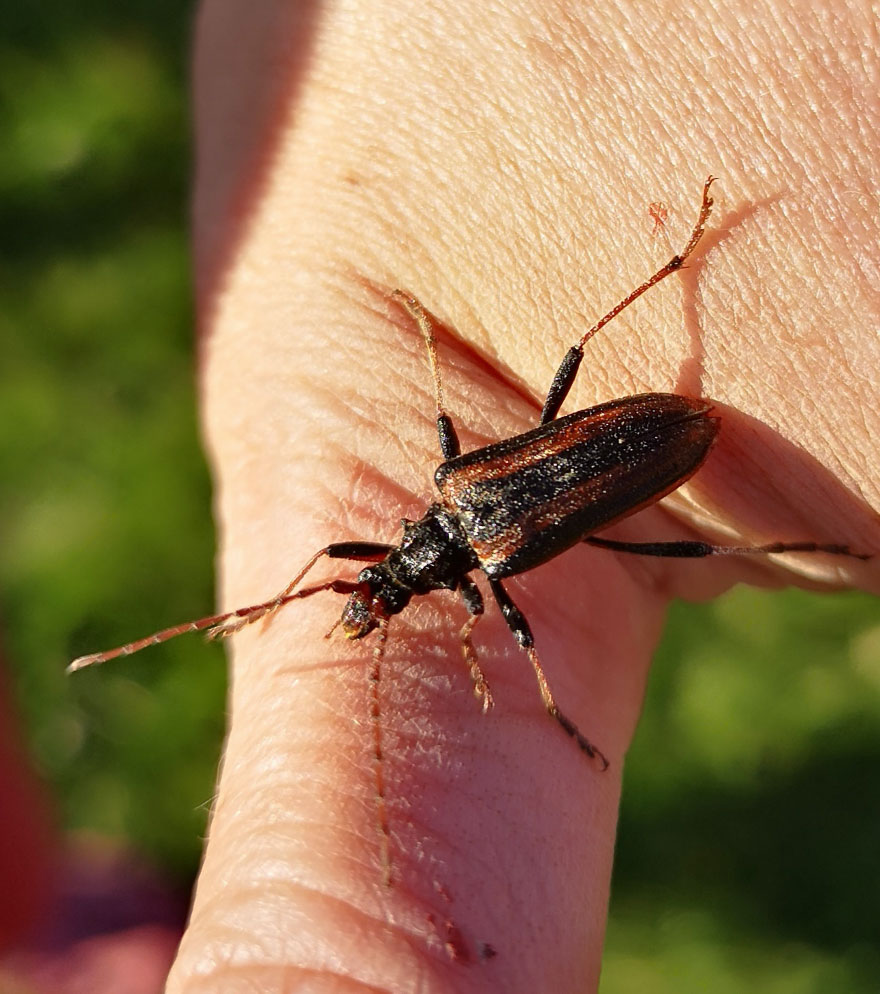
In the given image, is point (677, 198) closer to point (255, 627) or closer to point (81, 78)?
point (255, 627)

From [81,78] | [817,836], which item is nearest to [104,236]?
[81,78]

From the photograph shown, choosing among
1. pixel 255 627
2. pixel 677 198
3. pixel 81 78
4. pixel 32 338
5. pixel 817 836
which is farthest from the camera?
pixel 81 78

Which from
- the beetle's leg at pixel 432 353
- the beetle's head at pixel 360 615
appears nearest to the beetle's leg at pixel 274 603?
the beetle's head at pixel 360 615

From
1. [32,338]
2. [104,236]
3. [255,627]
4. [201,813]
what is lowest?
[201,813]

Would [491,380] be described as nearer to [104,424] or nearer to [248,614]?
[248,614]

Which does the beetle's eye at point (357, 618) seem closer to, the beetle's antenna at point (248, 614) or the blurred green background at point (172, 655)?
the beetle's antenna at point (248, 614)

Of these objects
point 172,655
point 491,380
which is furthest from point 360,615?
point 172,655
